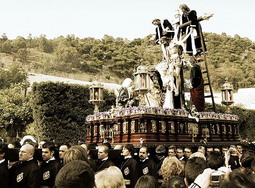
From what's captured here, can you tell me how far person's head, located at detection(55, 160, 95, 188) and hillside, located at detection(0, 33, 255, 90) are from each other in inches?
2669

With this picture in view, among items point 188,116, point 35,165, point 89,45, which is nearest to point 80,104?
point 188,116

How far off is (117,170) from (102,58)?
3317 inches

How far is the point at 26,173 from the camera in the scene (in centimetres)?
527

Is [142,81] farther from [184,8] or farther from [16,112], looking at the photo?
[16,112]

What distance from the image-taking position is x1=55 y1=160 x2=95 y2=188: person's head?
7.63ft

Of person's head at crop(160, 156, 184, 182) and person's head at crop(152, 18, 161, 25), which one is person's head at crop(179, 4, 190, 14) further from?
person's head at crop(160, 156, 184, 182)

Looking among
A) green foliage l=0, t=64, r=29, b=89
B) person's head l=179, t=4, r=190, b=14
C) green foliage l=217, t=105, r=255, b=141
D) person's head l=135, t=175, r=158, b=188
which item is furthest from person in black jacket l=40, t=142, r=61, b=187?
green foliage l=0, t=64, r=29, b=89

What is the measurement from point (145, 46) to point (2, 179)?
95.3 m

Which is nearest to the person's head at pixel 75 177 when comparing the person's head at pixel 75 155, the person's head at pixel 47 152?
the person's head at pixel 75 155

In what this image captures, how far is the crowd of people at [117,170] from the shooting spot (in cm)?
245

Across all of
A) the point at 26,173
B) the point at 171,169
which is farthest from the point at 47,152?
the point at 171,169

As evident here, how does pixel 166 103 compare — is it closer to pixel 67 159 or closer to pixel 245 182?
pixel 67 159

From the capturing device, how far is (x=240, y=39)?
351 feet

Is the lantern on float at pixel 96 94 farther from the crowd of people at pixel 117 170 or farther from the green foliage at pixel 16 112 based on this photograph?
the green foliage at pixel 16 112
